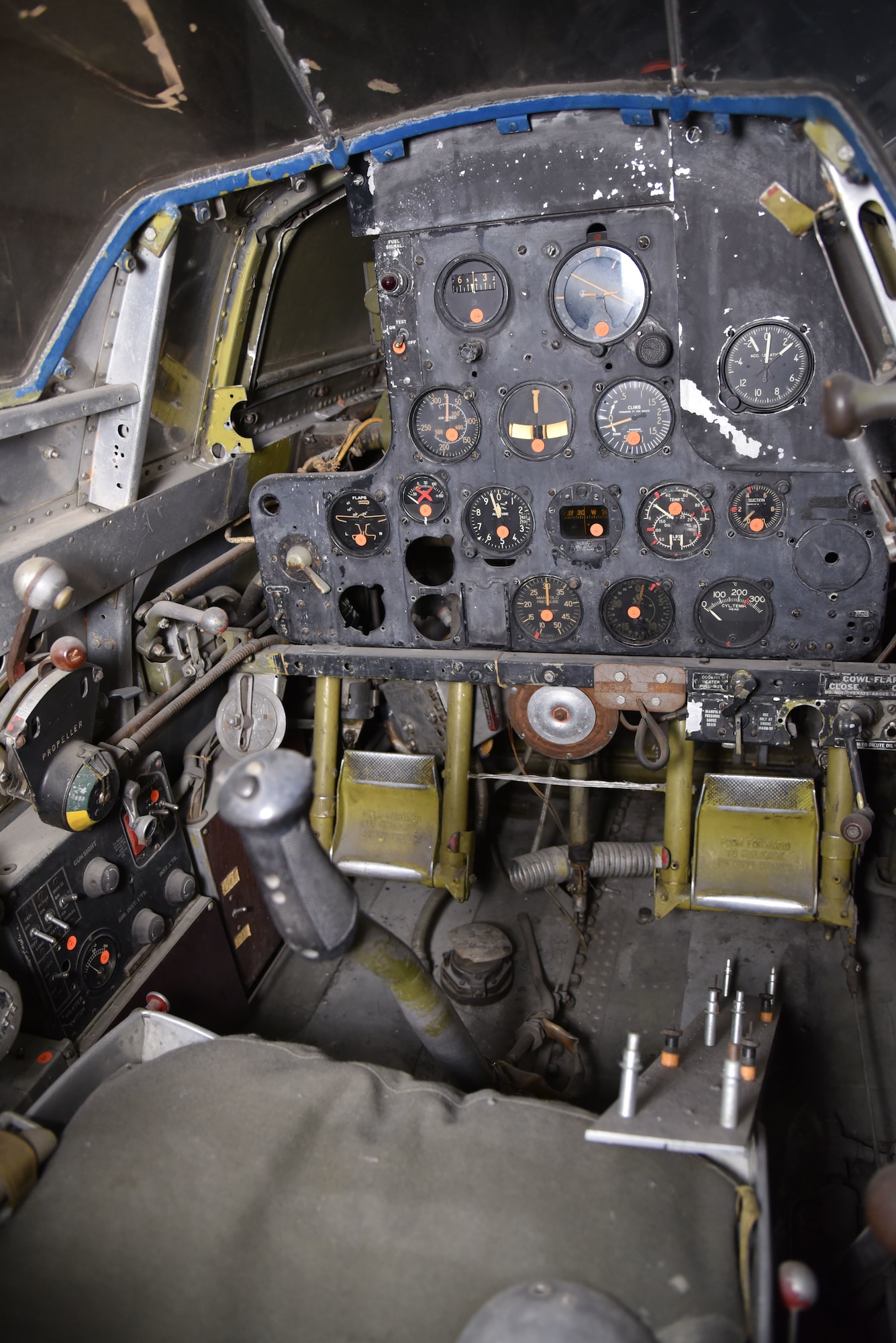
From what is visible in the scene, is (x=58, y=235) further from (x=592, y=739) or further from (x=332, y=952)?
(x=592, y=739)

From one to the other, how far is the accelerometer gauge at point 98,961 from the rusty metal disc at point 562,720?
1620 millimetres

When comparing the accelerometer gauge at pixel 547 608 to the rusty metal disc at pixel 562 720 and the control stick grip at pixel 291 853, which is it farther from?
the control stick grip at pixel 291 853

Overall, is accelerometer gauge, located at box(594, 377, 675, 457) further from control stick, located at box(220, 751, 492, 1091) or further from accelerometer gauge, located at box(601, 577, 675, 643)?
control stick, located at box(220, 751, 492, 1091)

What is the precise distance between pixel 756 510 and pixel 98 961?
2567 mm

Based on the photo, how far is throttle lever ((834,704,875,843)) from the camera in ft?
10.0

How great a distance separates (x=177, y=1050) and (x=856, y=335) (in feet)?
8.40

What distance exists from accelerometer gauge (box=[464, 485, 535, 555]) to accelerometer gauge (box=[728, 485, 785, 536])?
69 centimetres

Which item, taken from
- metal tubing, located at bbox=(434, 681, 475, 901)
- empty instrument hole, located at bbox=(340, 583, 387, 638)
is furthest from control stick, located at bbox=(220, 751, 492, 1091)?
empty instrument hole, located at bbox=(340, 583, 387, 638)

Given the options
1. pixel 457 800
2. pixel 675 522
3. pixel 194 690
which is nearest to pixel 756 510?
pixel 675 522

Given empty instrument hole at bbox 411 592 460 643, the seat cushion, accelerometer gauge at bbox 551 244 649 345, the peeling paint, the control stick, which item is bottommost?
the seat cushion

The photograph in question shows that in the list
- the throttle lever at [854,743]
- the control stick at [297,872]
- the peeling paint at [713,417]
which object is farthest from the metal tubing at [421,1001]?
the peeling paint at [713,417]

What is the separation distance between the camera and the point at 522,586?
343 centimetres

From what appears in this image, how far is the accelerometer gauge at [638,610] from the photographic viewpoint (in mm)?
3320

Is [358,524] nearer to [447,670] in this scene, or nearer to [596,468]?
[447,670]
